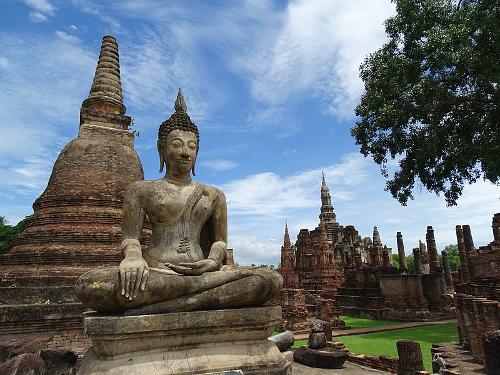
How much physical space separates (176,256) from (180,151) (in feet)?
3.48

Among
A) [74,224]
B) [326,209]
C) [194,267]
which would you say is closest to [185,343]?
[194,267]

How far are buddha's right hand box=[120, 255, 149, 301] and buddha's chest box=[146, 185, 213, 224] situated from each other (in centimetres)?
82

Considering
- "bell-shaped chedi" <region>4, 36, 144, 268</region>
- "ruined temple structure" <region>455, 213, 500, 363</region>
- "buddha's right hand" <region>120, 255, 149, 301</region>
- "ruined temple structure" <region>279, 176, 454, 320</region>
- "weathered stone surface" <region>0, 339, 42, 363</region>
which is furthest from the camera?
"ruined temple structure" <region>279, 176, 454, 320</region>

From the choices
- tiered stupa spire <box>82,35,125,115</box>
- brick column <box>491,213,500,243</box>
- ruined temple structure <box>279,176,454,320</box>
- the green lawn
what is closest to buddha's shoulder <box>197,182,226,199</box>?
the green lawn

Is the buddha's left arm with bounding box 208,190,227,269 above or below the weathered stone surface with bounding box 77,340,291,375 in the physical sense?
above

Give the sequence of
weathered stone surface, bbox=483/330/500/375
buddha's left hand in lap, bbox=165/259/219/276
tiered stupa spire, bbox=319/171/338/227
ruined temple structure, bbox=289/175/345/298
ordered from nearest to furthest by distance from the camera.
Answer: buddha's left hand in lap, bbox=165/259/219/276 < weathered stone surface, bbox=483/330/500/375 < ruined temple structure, bbox=289/175/345/298 < tiered stupa spire, bbox=319/171/338/227

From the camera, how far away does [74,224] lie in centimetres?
1130

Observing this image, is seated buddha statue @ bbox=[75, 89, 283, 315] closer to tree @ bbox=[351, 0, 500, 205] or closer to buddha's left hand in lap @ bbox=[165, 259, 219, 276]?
buddha's left hand in lap @ bbox=[165, 259, 219, 276]

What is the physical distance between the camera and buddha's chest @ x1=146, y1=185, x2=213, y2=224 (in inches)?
146

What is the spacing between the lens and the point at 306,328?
17562 mm

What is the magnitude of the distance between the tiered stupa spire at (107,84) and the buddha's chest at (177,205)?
12270mm

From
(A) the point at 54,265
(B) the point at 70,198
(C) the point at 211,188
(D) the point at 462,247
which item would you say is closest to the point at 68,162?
(B) the point at 70,198

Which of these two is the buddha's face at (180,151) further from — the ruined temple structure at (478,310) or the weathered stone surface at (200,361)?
the ruined temple structure at (478,310)

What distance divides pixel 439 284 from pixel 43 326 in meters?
20.7
